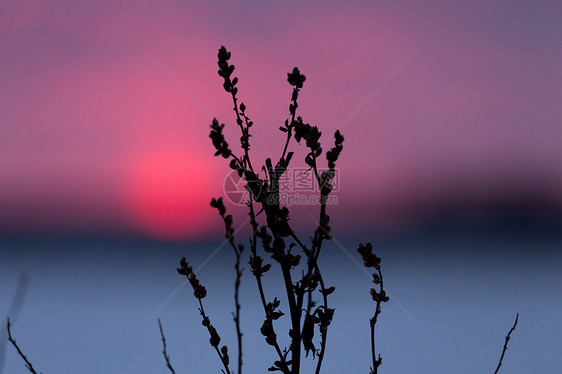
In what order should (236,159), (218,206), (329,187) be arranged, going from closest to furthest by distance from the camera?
(218,206)
(329,187)
(236,159)

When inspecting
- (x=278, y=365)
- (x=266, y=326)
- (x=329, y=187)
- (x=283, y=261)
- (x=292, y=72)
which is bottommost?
(x=278, y=365)

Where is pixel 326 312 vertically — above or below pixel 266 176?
below

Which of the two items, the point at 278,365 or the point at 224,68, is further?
the point at 224,68

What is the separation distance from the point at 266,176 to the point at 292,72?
1.26 ft

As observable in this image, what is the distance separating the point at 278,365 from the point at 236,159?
2.31 ft

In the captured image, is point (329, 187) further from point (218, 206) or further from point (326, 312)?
point (326, 312)

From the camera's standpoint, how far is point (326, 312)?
5.37ft

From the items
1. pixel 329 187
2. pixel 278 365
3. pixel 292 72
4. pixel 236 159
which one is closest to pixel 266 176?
pixel 236 159

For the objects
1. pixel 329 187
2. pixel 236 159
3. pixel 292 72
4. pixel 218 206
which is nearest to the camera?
pixel 218 206

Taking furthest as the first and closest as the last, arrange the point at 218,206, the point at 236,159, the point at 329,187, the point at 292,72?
1. the point at 292,72
2. the point at 236,159
3. the point at 329,187
4. the point at 218,206

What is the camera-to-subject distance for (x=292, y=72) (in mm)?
1704

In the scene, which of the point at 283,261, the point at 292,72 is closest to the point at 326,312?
the point at 283,261

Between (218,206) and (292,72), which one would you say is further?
(292,72)

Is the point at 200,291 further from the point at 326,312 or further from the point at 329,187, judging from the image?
the point at 329,187
